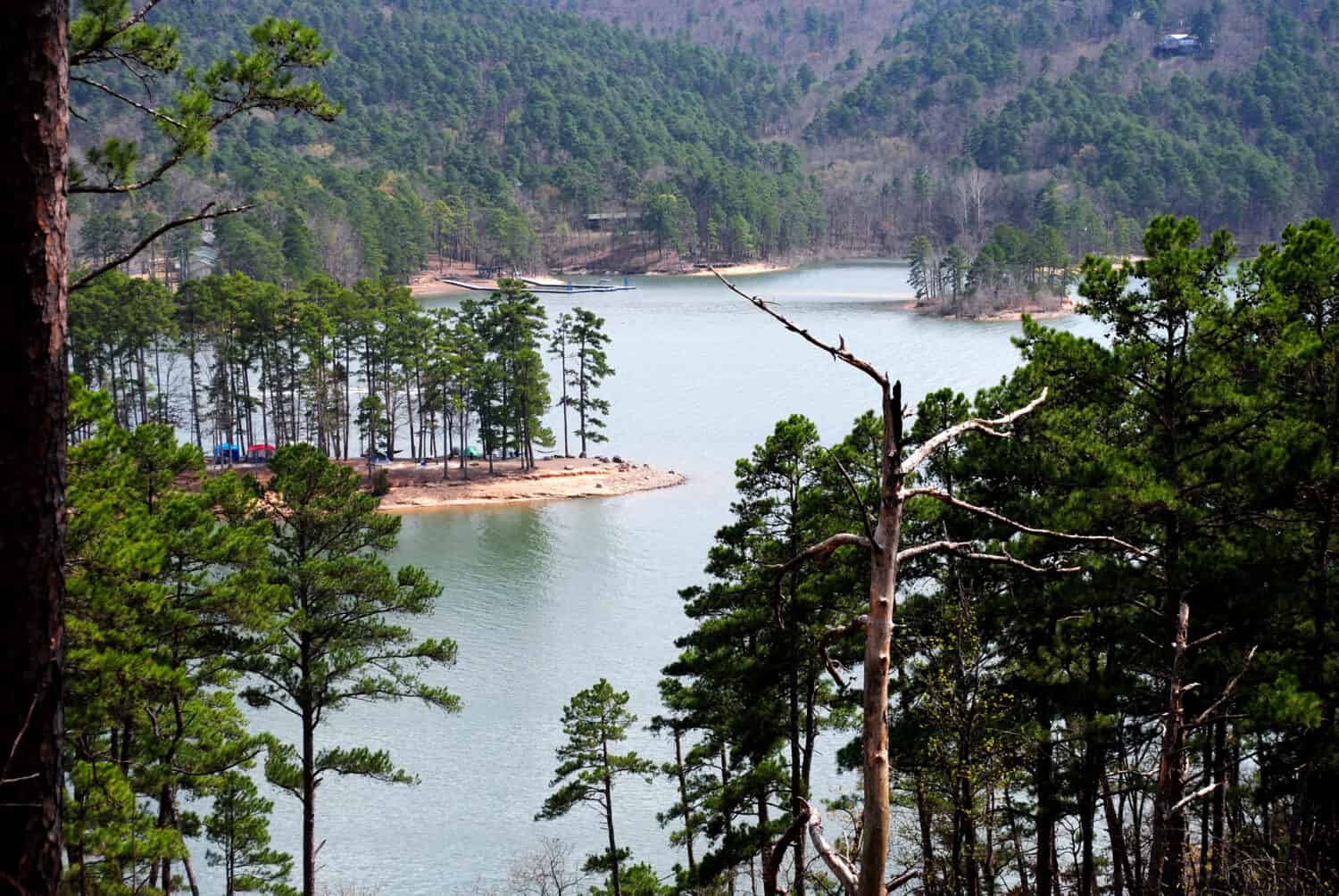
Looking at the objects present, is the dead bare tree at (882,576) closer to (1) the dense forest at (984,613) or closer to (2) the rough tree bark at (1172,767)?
(2) the rough tree bark at (1172,767)

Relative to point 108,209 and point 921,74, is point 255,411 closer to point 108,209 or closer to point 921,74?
point 108,209

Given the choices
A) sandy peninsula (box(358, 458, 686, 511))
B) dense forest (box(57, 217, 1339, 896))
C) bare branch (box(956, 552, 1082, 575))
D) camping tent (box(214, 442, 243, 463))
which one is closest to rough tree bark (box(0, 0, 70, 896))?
bare branch (box(956, 552, 1082, 575))

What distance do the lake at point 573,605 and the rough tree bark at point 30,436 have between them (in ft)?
56.1

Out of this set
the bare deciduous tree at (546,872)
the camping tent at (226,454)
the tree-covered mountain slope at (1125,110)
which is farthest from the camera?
the tree-covered mountain slope at (1125,110)

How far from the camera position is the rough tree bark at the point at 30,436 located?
3.49 metres

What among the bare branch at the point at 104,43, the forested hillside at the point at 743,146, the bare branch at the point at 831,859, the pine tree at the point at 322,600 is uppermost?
the forested hillside at the point at 743,146

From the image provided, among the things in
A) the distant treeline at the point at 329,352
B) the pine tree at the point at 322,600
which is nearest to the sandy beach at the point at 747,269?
the distant treeline at the point at 329,352

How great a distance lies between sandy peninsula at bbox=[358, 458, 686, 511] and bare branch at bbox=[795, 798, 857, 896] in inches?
1690

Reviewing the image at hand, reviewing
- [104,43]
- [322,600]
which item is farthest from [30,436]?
A: [322,600]

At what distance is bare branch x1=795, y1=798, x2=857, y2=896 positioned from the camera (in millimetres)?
3568

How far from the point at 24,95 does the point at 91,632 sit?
10787mm

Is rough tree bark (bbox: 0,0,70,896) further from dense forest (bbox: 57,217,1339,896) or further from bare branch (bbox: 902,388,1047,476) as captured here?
dense forest (bbox: 57,217,1339,896)

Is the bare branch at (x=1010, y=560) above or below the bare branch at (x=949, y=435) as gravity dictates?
below

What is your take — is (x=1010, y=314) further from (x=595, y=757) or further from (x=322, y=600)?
(x=322, y=600)
